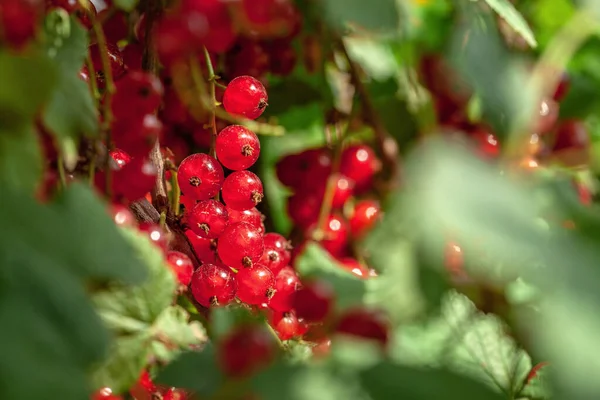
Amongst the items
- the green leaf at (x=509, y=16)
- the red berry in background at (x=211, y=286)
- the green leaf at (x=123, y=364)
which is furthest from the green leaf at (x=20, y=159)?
the green leaf at (x=509, y=16)

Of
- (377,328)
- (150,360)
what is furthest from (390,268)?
(150,360)

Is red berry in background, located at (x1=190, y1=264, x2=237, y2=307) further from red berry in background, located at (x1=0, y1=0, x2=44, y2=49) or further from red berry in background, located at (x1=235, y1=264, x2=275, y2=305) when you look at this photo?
red berry in background, located at (x1=0, y1=0, x2=44, y2=49)

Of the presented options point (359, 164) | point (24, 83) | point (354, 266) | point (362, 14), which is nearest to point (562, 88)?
point (359, 164)

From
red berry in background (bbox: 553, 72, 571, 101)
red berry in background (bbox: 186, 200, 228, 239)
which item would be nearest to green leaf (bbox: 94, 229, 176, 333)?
red berry in background (bbox: 186, 200, 228, 239)

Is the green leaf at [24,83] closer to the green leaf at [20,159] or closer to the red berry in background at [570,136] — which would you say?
the green leaf at [20,159]

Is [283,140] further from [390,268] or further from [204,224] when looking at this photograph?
[390,268]

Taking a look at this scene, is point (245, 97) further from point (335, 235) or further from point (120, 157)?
point (335, 235)

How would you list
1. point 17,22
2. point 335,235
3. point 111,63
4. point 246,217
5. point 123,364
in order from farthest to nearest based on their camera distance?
point 335,235, point 246,217, point 111,63, point 123,364, point 17,22
